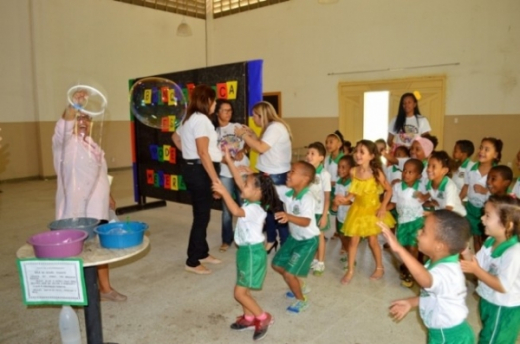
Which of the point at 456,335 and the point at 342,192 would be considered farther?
the point at 342,192

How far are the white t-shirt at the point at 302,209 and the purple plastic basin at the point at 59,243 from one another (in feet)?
4.34

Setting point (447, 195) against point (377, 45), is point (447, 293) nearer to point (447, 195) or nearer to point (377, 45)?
point (447, 195)

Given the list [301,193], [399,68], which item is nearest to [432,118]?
[399,68]

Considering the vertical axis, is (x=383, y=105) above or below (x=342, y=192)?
above

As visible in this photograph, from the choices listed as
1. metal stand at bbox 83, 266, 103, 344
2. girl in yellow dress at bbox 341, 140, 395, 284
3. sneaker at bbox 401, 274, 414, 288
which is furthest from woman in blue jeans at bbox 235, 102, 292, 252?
metal stand at bbox 83, 266, 103, 344

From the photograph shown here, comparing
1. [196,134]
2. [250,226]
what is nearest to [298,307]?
[250,226]

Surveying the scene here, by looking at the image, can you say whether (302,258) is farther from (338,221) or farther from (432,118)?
(432,118)

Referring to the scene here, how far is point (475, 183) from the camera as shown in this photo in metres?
3.52

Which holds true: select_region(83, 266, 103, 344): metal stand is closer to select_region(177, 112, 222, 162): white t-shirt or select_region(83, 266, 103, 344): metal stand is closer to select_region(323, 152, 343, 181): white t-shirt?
select_region(177, 112, 222, 162): white t-shirt

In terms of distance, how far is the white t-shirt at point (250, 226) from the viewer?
2.43 m

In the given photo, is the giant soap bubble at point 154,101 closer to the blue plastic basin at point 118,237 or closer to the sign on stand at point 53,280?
the blue plastic basin at point 118,237

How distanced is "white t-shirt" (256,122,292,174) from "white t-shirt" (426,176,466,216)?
4.21 ft

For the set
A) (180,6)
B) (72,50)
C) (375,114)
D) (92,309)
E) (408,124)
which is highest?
(180,6)

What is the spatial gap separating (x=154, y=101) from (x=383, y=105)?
7.03 m
